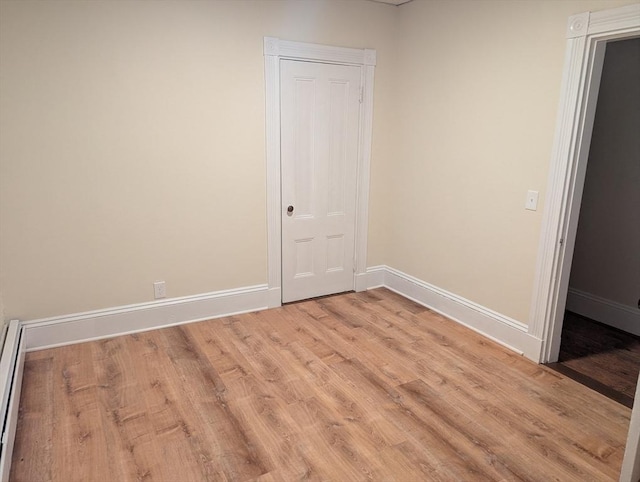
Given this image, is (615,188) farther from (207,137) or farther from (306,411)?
(207,137)

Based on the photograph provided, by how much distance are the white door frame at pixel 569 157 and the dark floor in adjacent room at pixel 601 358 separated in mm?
208

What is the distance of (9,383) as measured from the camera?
244 centimetres

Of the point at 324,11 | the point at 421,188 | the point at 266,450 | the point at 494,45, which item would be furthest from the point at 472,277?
the point at 324,11

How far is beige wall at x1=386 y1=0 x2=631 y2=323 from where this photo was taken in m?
2.96

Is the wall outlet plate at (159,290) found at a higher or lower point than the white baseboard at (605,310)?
higher

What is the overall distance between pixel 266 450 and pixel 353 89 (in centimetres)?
308

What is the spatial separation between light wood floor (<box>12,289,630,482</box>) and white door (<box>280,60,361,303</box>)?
0.80 metres

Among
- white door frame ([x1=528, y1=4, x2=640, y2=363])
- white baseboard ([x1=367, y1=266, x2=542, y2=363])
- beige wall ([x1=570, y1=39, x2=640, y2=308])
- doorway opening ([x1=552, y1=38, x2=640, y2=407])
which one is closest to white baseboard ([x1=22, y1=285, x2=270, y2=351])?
white baseboard ([x1=367, y1=266, x2=542, y2=363])

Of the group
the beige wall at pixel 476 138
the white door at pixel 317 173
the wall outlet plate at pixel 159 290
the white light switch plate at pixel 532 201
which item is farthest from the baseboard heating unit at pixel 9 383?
the white light switch plate at pixel 532 201

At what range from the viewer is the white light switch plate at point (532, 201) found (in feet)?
9.97

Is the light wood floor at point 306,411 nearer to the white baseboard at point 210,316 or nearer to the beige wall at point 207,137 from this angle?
the white baseboard at point 210,316

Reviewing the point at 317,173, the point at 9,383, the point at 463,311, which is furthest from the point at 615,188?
the point at 9,383

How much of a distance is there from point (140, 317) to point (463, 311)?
2.64 m

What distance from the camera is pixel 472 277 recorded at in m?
3.62
